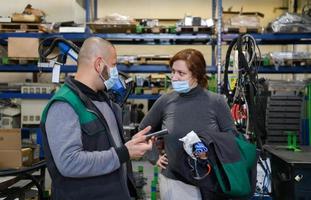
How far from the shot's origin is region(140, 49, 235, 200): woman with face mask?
6.97 ft

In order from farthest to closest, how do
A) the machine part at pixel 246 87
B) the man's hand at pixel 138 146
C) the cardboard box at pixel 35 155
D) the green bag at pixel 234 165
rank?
the cardboard box at pixel 35 155
the machine part at pixel 246 87
the green bag at pixel 234 165
the man's hand at pixel 138 146

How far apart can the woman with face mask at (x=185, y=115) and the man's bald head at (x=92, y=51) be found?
708 millimetres

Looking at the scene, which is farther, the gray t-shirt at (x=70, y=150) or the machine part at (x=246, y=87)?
the machine part at (x=246, y=87)

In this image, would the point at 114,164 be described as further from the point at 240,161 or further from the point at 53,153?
the point at 240,161

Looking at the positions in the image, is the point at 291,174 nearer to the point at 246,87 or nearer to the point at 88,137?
the point at 246,87

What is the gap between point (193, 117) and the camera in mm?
2186

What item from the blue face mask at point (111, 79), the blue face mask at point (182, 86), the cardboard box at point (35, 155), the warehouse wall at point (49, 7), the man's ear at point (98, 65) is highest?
the warehouse wall at point (49, 7)

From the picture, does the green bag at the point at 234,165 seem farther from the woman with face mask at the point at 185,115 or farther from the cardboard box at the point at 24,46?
the cardboard box at the point at 24,46

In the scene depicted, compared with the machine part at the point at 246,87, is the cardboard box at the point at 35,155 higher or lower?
lower

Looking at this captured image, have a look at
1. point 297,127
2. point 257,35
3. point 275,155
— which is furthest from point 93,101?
point 257,35

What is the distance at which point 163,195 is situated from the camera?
2.18 metres

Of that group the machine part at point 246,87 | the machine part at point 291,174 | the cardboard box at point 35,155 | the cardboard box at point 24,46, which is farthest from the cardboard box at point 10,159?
the cardboard box at point 24,46

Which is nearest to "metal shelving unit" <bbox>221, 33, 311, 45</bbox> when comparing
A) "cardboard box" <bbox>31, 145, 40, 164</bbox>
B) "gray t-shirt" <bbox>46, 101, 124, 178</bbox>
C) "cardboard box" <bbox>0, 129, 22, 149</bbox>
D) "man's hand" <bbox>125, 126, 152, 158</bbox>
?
"cardboard box" <bbox>31, 145, 40, 164</bbox>

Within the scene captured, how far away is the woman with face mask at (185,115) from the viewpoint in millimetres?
2125
